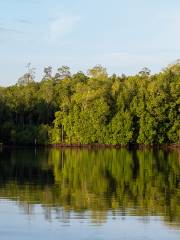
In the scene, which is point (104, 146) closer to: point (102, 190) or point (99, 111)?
point (99, 111)

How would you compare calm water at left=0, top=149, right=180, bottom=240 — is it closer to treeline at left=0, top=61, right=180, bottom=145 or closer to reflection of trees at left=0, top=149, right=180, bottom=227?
reflection of trees at left=0, top=149, right=180, bottom=227

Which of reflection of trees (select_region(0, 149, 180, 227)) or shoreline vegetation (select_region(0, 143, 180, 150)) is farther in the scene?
shoreline vegetation (select_region(0, 143, 180, 150))

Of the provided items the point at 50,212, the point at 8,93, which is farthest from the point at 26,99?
the point at 50,212

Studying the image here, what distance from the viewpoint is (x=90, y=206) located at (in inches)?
1029

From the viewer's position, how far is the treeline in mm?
100000

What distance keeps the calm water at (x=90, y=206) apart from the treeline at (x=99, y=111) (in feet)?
186

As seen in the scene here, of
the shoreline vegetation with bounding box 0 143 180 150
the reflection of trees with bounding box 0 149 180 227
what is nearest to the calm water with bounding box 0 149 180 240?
the reflection of trees with bounding box 0 149 180 227

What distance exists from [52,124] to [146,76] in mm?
19788

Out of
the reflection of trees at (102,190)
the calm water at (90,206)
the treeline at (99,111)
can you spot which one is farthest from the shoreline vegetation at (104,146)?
the calm water at (90,206)

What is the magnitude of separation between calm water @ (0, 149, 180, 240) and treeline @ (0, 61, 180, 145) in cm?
5660

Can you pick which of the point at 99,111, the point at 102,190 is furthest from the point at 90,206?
the point at 99,111

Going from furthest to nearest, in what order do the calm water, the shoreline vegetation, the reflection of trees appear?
the shoreline vegetation → the reflection of trees → the calm water

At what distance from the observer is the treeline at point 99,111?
100000 mm

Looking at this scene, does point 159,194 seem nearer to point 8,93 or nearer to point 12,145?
point 12,145
